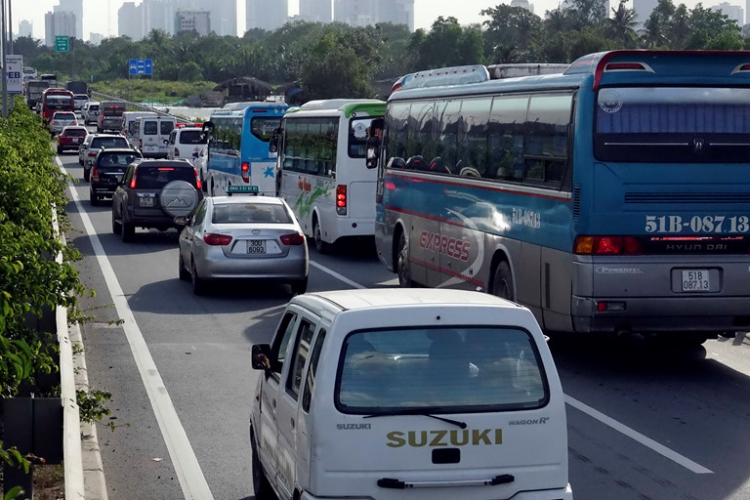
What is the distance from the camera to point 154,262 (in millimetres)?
23562

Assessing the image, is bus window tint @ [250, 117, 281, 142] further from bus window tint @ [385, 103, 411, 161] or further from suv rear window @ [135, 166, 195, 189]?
bus window tint @ [385, 103, 411, 161]

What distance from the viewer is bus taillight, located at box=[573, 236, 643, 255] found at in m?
12.1

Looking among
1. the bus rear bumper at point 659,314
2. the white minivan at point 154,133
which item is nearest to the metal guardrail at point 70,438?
the bus rear bumper at point 659,314

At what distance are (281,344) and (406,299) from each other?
133 cm

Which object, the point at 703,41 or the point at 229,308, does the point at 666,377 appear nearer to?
the point at 229,308

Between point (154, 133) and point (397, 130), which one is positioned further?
point (154, 133)

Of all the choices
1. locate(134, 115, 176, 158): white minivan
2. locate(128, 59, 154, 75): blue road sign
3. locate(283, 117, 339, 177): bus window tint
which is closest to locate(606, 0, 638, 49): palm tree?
locate(128, 59, 154, 75): blue road sign

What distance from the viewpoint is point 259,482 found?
26.5ft

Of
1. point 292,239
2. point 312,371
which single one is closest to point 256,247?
point 292,239

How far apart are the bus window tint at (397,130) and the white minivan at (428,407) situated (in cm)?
1259

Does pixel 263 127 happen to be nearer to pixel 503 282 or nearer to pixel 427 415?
pixel 503 282

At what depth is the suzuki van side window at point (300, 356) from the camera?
22.2 feet

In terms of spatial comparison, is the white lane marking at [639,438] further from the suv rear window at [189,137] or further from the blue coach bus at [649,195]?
the suv rear window at [189,137]

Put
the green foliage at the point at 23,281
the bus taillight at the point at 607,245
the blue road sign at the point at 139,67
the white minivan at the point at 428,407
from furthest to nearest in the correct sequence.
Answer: the blue road sign at the point at 139,67, the bus taillight at the point at 607,245, the white minivan at the point at 428,407, the green foliage at the point at 23,281
